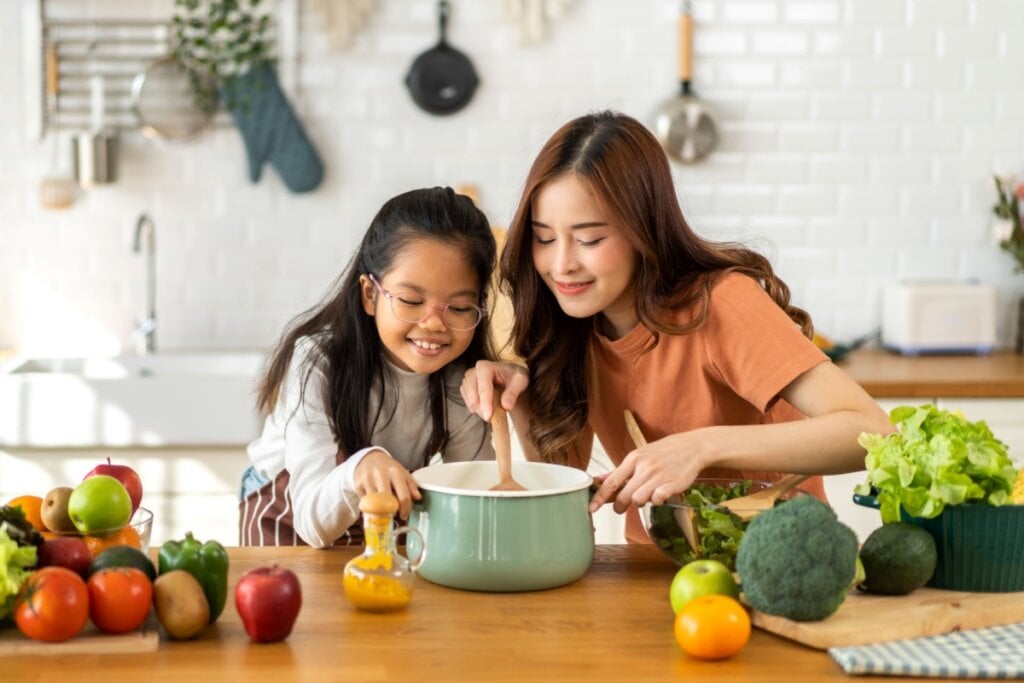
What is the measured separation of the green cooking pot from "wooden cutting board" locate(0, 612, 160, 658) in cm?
36

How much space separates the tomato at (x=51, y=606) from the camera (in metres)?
1.38

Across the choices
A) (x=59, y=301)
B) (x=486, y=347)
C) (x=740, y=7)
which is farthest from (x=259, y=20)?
(x=486, y=347)

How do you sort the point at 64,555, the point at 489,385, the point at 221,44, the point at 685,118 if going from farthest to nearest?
1. the point at 685,118
2. the point at 221,44
3. the point at 489,385
4. the point at 64,555

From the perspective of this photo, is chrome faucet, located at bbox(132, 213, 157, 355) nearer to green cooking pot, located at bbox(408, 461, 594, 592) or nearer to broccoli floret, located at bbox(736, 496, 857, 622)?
green cooking pot, located at bbox(408, 461, 594, 592)

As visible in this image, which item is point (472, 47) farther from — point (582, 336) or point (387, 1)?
point (582, 336)

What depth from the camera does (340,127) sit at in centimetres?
393

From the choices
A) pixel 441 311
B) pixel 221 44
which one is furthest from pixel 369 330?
pixel 221 44

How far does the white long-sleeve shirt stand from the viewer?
5.88 ft

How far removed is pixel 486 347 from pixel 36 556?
0.87 meters

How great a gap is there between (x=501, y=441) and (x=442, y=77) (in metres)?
2.30

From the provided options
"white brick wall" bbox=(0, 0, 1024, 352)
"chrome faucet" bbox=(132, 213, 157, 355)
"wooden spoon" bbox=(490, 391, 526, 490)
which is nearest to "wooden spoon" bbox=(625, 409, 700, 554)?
"wooden spoon" bbox=(490, 391, 526, 490)

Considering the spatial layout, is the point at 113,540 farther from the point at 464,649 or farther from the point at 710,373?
the point at 710,373

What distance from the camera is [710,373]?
2.11 meters

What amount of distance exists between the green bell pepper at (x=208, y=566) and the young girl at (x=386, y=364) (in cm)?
34
